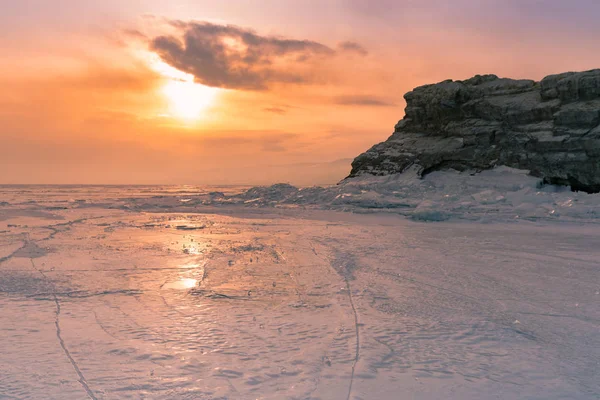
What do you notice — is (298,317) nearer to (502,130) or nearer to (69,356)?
(69,356)

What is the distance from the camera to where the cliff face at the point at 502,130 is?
19.3 m

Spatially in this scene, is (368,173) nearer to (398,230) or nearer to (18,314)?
(398,230)

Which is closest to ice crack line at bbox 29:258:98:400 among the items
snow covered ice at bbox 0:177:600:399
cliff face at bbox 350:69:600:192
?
snow covered ice at bbox 0:177:600:399

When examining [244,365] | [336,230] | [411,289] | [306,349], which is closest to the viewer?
[244,365]

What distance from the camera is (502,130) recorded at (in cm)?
2158

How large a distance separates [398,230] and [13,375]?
32.0 feet

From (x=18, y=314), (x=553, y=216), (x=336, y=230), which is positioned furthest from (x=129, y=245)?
(x=553, y=216)

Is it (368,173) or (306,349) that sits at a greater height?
(368,173)

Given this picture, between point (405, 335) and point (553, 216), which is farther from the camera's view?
point (553, 216)

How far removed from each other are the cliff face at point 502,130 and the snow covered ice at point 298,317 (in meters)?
11.7

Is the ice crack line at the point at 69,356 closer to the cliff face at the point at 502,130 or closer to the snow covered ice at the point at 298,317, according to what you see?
the snow covered ice at the point at 298,317

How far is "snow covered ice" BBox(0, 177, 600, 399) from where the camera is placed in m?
2.82

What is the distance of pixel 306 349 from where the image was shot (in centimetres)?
335

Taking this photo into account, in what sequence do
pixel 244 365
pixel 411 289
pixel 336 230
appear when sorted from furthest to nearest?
pixel 336 230 → pixel 411 289 → pixel 244 365
